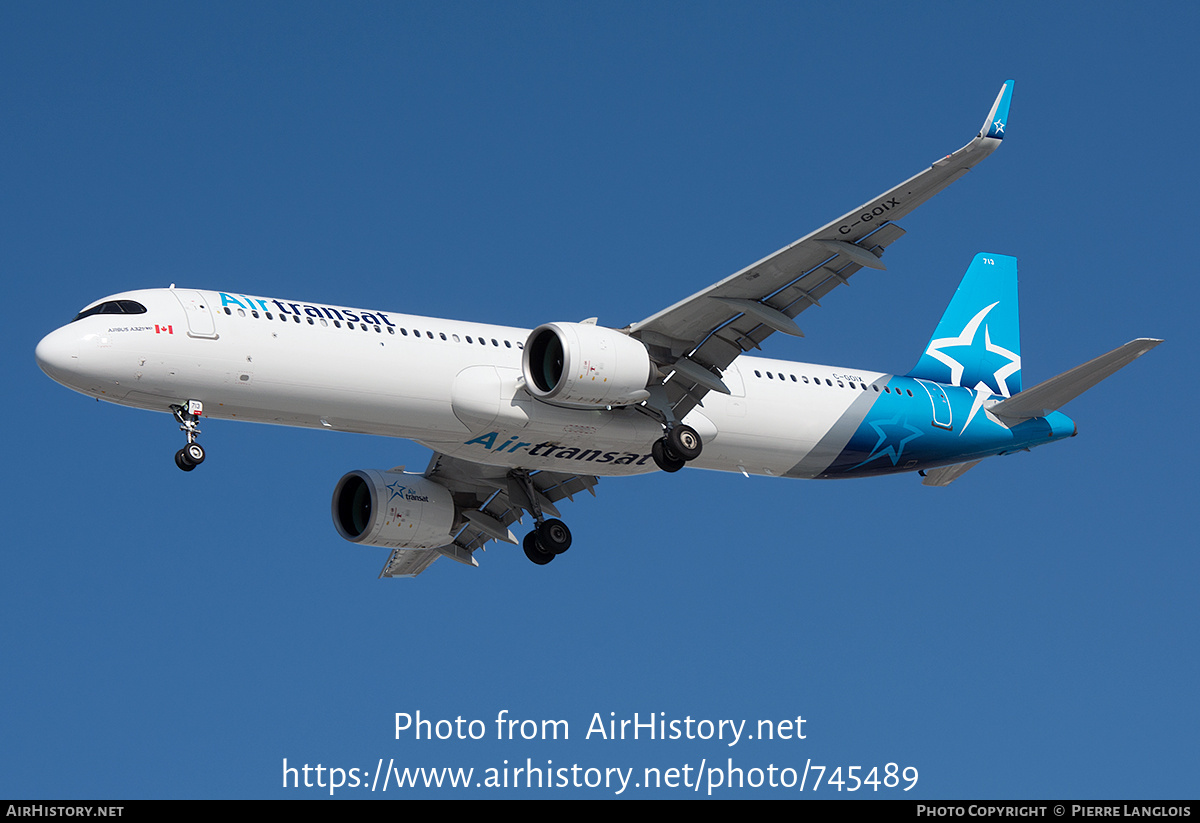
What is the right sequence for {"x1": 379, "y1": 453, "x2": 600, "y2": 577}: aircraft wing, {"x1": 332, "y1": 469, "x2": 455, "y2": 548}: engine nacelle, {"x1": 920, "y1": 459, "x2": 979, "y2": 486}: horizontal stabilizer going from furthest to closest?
{"x1": 920, "y1": 459, "x2": 979, "y2": 486}: horizontal stabilizer < {"x1": 379, "y1": 453, "x2": 600, "y2": 577}: aircraft wing < {"x1": 332, "y1": 469, "x2": 455, "y2": 548}: engine nacelle

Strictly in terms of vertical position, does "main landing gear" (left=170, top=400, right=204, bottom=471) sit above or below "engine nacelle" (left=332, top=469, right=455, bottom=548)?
below

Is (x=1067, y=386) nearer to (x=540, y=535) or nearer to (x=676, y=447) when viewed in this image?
(x=676, y=447)

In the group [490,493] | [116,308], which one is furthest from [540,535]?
[116,308]

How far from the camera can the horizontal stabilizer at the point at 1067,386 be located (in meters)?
33.2

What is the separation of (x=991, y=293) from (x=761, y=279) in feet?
45.2

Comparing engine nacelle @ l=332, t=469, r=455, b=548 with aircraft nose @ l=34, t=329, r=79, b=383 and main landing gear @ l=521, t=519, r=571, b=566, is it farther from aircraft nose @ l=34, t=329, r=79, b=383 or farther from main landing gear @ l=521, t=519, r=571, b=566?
aircraft nose @ l=34, t=329, r=79, b=383

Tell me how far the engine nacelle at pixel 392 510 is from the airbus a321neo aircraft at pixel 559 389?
47 millimetres

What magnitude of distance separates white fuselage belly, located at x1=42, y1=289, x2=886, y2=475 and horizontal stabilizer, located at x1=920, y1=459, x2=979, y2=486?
564cm

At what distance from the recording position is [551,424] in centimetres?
3184

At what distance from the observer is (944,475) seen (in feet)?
128

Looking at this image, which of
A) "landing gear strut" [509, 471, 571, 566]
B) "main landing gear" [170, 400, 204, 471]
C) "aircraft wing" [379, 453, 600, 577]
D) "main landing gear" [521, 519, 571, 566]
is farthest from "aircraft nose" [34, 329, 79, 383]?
"main landing gear" [521, 519, 571, 566]

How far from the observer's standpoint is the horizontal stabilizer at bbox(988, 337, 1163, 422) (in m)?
33.2

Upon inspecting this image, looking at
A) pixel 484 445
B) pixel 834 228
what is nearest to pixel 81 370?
pixel 484 445

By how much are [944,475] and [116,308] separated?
2112cm
